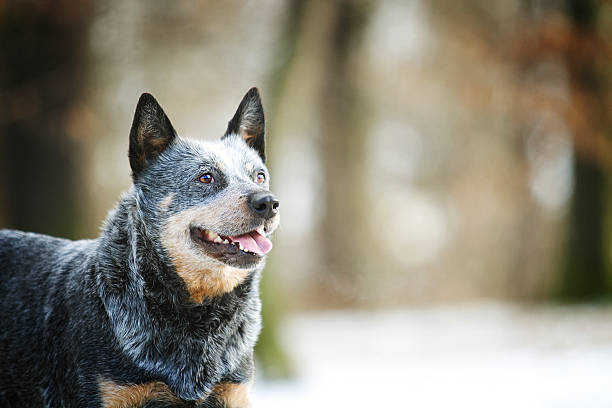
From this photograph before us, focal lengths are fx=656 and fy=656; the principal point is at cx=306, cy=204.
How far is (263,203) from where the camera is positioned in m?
3.33

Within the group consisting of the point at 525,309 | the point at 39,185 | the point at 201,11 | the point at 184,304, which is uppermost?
the point at 201,11

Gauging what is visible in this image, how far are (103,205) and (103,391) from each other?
35.7 ft

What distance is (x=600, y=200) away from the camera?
1245cm

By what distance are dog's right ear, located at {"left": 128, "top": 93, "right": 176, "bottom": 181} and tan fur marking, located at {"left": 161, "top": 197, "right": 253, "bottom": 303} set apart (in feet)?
1.30

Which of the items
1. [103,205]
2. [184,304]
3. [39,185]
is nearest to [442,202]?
[103,205]

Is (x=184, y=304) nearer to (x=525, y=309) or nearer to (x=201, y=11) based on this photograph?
(x=201, y=11)

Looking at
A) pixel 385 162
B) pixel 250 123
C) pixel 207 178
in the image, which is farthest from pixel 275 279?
pixel 385 162

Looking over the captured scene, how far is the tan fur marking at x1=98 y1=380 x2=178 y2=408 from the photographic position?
10.1ft

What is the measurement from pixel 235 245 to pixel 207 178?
1.42 ft

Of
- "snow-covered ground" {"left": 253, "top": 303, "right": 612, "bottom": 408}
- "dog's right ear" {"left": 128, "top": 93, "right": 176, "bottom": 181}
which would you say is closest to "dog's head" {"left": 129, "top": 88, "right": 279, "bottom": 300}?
"dog's right ear" {"left": 128, "top": 93, "right": 176, "bottom": 181}

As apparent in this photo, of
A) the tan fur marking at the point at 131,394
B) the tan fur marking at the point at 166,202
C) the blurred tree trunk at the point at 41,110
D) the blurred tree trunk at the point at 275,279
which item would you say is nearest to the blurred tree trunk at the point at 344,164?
the blurred tree trunk at the point at 41,110

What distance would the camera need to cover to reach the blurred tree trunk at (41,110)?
8.70m

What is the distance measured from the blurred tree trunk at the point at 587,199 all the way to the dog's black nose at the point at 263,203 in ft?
31.0

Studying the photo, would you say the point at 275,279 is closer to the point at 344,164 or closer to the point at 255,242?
the point at 255,242
